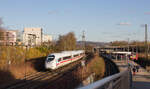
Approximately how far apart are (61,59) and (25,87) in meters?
17.3

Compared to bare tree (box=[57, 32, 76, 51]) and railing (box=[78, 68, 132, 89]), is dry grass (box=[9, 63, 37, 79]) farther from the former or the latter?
bare tree (box=[57, 32, 76, 51])

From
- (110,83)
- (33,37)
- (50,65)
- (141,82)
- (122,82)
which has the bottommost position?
(141,82)

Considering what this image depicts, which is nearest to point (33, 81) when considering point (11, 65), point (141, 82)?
point (11, 65)

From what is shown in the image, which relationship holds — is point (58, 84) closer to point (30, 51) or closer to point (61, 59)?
point (61, 59)

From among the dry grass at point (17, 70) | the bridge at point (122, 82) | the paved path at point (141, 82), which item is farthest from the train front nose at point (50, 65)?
the bridge at point (122, 82)

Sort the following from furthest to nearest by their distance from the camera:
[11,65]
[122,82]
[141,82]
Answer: [11,65] → [141,82] → [122,82]

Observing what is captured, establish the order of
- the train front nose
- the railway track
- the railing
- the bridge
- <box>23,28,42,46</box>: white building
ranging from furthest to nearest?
<box>23,28,42,46</box>: white building < the train front nose < the railway track < the bridge < the railing

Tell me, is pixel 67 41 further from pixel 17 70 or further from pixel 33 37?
pixel 17 70

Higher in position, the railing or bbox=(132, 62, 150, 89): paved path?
the railing

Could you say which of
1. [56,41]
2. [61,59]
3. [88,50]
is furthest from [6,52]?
[88,50]

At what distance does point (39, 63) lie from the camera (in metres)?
39.5

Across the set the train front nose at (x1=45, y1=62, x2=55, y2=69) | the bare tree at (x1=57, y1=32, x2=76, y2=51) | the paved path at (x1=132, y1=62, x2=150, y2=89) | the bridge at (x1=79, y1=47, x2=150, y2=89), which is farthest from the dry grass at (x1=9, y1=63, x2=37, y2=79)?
the bare tree at (x1=57, y1=32, x2=76, y2=51)

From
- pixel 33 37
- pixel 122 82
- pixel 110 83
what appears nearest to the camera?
pixel 110 83

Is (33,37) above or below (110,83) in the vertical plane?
above
